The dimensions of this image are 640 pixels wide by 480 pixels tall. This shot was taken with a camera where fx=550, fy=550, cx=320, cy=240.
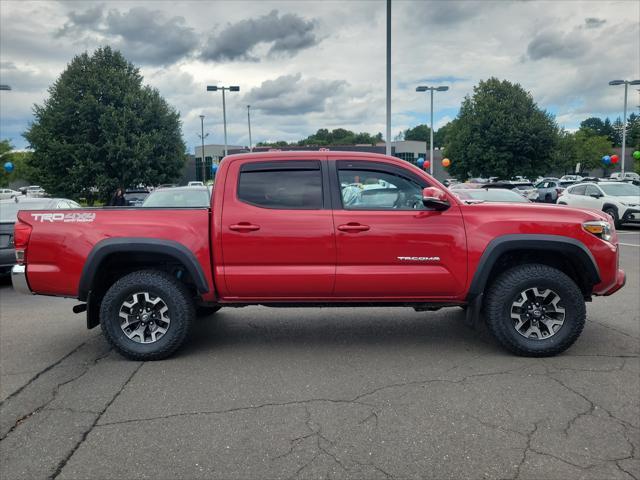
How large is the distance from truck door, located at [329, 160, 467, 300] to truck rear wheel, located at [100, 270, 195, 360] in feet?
4.86

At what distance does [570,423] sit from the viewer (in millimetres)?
3674

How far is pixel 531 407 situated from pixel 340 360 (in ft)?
5.69

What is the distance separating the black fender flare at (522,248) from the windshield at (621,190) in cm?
1596

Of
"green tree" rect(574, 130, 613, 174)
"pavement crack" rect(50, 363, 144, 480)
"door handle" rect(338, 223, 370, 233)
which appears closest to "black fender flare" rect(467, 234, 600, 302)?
"door handle" rect(338, 223, 370, 233)

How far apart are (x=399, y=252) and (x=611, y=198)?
54.4ft

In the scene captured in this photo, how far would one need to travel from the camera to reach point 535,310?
5105 millimetres

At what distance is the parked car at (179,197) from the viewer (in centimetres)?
1108

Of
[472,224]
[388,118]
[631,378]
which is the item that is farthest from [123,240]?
[388,118]

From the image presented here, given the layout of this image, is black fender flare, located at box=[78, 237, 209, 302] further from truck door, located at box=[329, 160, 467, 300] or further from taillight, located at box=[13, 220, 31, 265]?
truck door, located at box=[329, 160, 467, 300]

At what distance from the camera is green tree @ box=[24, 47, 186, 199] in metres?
29.4

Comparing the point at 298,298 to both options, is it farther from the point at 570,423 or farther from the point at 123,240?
the point at 570,423

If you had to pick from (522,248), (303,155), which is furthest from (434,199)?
(303,155)

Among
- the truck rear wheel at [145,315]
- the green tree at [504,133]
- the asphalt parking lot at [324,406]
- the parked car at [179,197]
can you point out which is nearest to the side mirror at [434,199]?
the asphalt parking lot at [324,406]

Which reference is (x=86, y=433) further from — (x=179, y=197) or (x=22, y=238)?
(x=179, y=197)
